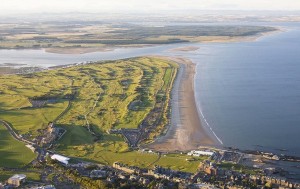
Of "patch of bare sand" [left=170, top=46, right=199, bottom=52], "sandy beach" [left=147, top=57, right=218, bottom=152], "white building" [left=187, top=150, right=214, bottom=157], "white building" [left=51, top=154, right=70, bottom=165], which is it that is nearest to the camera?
"white building" [left=51, top=154, right=70, bottom=165]

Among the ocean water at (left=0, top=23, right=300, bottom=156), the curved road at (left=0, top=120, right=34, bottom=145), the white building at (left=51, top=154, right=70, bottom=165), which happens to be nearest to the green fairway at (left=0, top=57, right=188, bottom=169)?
the curved road at (left=0, top=120, right=34, bottom=145)

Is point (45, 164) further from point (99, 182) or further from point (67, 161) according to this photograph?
point (99, 182)

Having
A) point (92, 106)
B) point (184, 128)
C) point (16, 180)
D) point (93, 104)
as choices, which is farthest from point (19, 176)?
point (93, 104)

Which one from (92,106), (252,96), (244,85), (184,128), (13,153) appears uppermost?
(244,85)

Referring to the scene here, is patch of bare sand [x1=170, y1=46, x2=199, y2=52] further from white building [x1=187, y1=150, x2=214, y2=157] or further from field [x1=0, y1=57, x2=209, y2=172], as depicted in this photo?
white building [x1=187, y1=150, x2=214, y2=157]

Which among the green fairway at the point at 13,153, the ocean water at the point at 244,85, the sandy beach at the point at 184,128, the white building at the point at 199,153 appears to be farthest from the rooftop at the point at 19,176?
the ocean water at the point at 244,85

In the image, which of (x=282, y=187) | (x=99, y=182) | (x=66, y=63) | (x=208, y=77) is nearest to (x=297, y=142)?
(x=282, y=187)

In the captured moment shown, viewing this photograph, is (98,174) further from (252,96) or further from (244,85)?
(244,85)
